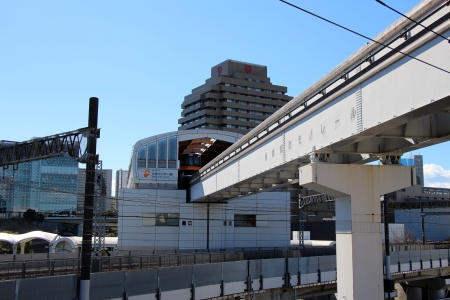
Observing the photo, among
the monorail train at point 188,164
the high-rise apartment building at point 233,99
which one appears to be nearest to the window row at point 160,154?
the monorail train at point 188,164

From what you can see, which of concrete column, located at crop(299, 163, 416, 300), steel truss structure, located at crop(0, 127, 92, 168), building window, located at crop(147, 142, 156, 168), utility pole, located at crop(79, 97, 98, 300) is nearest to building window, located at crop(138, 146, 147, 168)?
building window, located at crop(147, 142, 156, 168)

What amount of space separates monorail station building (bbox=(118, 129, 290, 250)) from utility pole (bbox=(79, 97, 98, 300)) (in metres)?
33.4

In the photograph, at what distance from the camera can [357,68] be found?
1684cm

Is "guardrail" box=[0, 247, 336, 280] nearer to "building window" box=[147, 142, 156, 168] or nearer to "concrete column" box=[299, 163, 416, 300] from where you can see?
"concrete column" box=[299, 163, 416, 300]

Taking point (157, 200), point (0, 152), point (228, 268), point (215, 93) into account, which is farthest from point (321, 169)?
point (215, 93)

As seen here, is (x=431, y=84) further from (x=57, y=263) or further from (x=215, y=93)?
(x=215, y=93)

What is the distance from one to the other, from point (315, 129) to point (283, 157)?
4014 millimetres

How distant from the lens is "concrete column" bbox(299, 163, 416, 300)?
65.3 feet

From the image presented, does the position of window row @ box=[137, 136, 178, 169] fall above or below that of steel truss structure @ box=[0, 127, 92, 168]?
above

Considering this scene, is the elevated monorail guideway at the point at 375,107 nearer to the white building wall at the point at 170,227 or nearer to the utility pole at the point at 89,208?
the utility pole at the point at 89,208

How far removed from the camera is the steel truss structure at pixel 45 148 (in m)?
21.2

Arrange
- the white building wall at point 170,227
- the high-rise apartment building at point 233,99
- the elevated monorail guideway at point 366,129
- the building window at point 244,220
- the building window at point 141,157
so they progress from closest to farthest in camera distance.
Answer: the elevated monorail guideway at point 366,129 → the white building wall at point 170,227 → the building window at point 141,157 → the building window at point 244,220 → the high-rise apartment building at point 233,99

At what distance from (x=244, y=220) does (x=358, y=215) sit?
36226mm

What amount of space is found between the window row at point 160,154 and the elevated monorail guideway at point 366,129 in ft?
88.8
